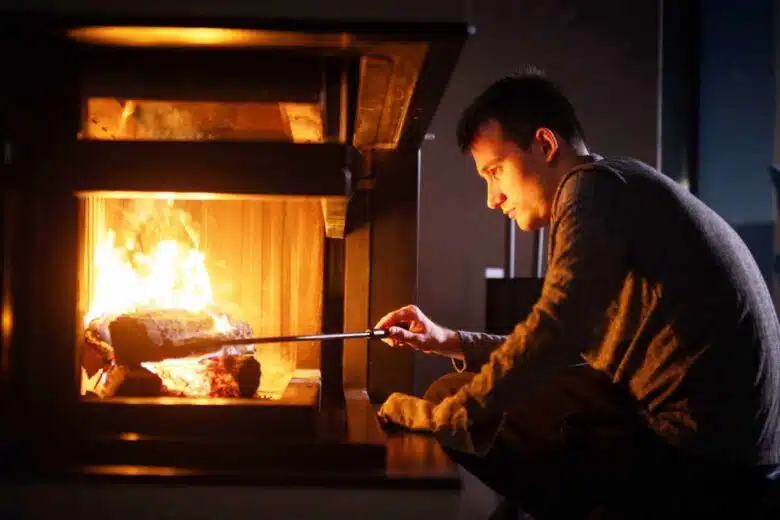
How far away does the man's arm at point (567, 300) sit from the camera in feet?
3.31

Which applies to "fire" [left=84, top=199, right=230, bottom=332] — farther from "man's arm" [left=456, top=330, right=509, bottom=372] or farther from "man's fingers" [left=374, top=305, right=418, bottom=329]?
"man's arm" [left=456, top=330, right=509, bottom=372]

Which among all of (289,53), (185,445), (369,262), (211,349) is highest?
(289,53)

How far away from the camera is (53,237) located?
1.15 m

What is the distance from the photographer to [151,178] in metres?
1.12

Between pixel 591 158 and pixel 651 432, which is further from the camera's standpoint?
pixel 591 158

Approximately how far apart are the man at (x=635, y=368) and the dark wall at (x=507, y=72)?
119 centimetres

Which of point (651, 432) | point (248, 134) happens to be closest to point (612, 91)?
point (248, 134)

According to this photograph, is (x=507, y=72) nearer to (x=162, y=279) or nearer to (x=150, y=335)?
(x=162, y=279)

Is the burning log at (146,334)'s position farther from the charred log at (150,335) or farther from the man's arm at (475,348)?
the man's arm at (475,348)

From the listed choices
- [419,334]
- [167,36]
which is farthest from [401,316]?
[167,36]

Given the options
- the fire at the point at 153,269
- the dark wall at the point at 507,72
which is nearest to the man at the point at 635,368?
the fire at the point at 153,269

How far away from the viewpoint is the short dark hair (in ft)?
4.18

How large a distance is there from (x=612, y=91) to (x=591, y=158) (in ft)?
3.94

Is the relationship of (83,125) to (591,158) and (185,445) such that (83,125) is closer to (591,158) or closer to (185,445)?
(185,445)
